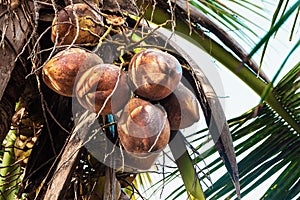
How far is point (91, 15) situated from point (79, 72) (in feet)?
0.49

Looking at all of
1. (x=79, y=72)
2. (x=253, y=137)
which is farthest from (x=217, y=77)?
(x=253, y=137)

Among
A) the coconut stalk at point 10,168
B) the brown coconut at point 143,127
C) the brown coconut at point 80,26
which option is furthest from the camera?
the coconut stalk at point 10,168

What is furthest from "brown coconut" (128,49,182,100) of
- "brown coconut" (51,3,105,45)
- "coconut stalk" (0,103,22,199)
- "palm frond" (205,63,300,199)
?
"palm frond" (205,63,300,199)

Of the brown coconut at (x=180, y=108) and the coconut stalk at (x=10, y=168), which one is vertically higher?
the brown coconut at (x=180, y=108)

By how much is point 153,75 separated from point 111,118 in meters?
0.16

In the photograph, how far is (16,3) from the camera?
0.86 m

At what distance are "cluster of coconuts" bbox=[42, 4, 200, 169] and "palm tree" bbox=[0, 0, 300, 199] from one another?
4 centimetres

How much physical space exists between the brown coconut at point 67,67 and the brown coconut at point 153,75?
7cm

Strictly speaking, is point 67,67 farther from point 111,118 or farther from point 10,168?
point 10,168

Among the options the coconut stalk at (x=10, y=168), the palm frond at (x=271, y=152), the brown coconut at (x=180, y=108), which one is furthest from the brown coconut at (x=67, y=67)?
the palm frond at (x=271, y=152)

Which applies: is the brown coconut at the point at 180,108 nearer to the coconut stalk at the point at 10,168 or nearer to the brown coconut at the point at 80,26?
the brown coconut at the point at 80,26

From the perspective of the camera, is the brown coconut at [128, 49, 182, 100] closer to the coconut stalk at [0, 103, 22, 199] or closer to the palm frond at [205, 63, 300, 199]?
the coconut stalk at [0, 103, 22, 199]

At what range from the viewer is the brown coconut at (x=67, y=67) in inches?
31.9

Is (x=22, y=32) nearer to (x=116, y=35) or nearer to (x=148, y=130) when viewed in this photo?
(x=116, y=35)
